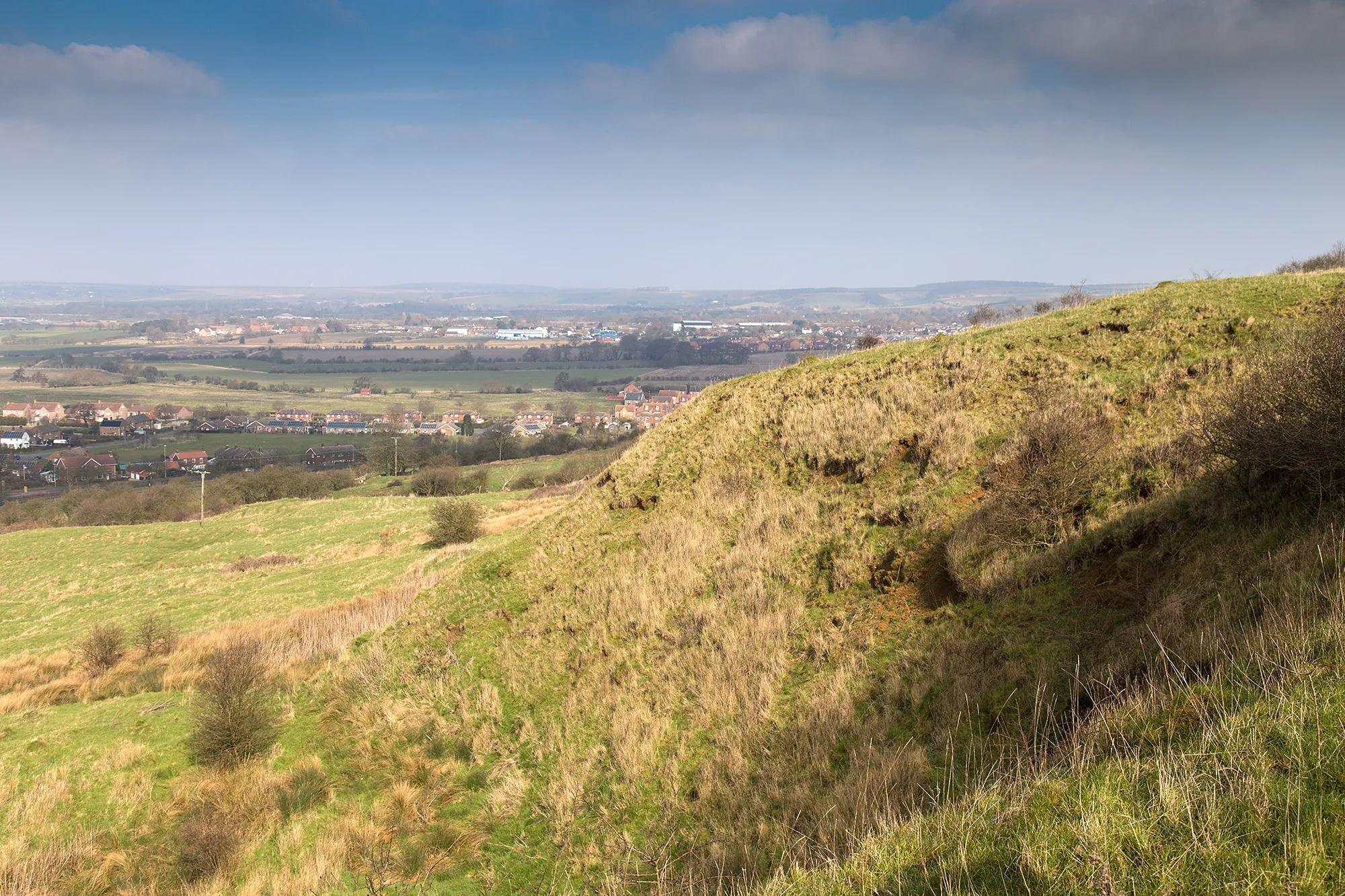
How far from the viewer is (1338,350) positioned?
6.61 meters

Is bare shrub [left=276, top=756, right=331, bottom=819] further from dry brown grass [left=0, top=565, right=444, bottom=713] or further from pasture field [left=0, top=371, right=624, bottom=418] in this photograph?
pasture field [left=0, top=371, right=624, bottom=418]

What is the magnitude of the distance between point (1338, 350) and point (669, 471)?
11.6m

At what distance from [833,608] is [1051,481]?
329 centimetres

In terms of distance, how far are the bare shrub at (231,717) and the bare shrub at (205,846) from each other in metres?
2.14

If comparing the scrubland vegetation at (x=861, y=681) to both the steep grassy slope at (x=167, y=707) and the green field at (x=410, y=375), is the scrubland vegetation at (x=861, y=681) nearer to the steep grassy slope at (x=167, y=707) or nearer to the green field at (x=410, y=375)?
the steep grassy slope at (x=167, y=707)

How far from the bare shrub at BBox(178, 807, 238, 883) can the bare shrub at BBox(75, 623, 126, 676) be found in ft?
33.3

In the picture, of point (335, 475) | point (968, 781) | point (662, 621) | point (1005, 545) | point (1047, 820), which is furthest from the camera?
point (335, 475)

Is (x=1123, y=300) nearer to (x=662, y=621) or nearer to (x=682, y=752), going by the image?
(x=662, y=621)

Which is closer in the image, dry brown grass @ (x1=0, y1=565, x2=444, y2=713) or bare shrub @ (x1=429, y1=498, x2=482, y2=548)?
dry brown grass @ (x1=0, y1=565, x2=444, y2=713)

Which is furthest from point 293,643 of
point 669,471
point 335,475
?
point 335,475

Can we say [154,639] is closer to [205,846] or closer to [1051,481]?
[205,846]

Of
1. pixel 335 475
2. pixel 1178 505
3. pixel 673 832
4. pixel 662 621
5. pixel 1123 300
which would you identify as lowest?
pixel 335 475

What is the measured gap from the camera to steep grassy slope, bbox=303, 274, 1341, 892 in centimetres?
640

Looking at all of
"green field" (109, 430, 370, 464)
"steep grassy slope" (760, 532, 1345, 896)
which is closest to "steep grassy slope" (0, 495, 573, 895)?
"steep grassy slope" (760, 532, 1345, 896)
